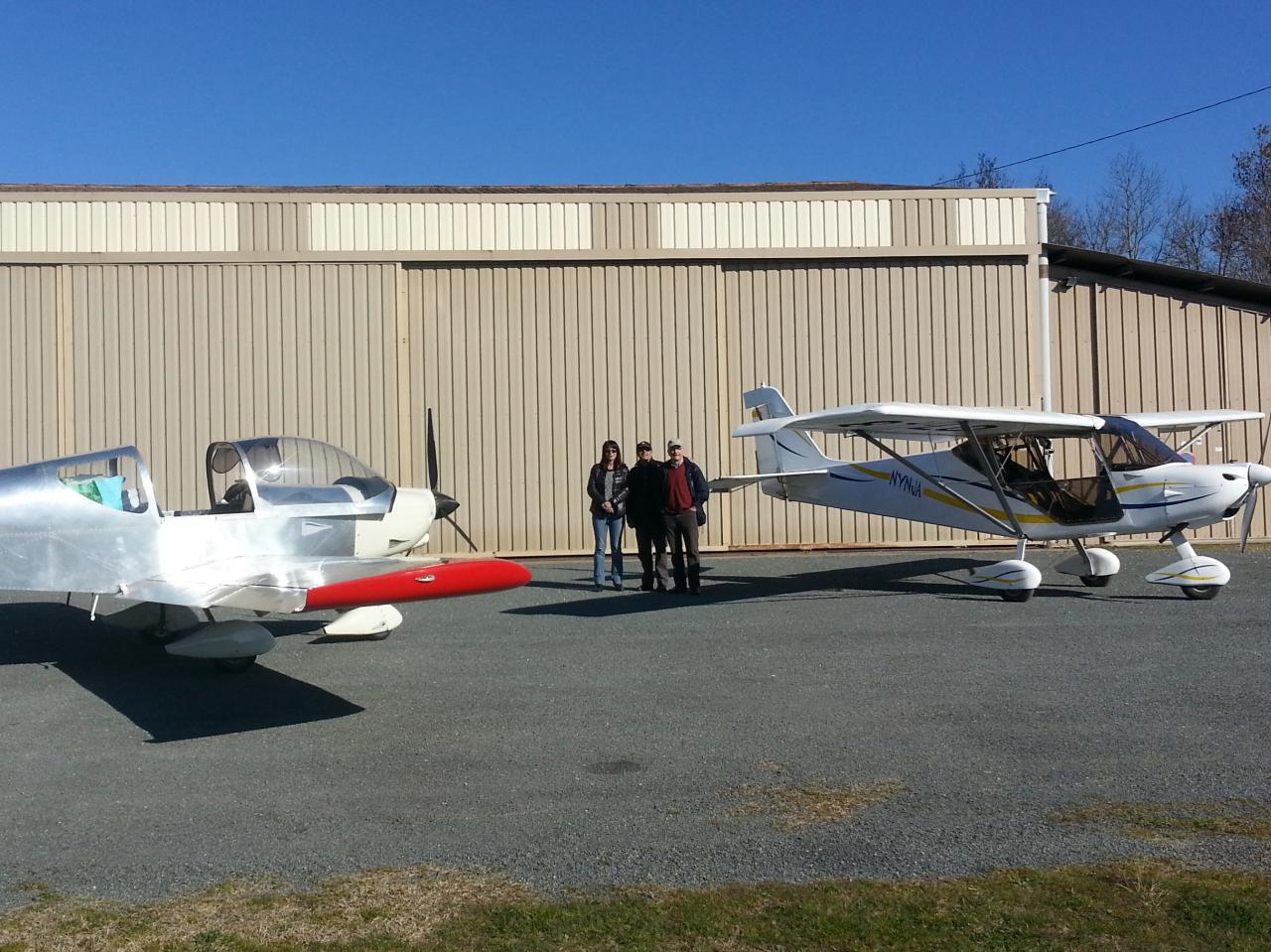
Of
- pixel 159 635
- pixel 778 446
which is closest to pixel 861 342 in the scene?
pixel 778 446

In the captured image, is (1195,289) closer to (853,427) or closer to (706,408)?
(706,408)

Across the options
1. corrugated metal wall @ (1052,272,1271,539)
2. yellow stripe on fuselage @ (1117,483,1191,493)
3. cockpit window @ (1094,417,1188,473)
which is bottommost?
yellow stripe on fuselage @ (1117,483,1191,493)

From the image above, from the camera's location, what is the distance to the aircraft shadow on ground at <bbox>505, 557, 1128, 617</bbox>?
467 inches

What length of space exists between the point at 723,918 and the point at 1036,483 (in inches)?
365

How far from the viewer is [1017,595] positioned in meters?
11.6

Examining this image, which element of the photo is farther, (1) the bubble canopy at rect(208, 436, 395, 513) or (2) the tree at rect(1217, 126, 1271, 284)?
(2) the tree at rect(1217, 126, 1271, 284)

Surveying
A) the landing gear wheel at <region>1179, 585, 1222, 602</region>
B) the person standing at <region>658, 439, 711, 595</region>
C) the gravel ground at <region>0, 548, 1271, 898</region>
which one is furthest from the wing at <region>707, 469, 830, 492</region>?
the landing gear wheel at <region>1179, 585, 1222, 602</region>

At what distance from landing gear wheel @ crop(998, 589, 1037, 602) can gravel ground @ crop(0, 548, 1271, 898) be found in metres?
0.28

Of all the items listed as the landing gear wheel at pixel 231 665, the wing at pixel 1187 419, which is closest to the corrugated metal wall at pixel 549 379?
the wing at pixel 1187 419

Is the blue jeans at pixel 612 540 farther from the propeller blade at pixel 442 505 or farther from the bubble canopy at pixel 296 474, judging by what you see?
the bubble canopy at pixel 296 474

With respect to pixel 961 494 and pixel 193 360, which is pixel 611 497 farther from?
pixel 193 360

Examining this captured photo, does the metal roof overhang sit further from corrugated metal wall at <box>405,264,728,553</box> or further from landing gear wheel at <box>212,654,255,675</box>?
landing gear wheel at <box>212,654,255,675</box>

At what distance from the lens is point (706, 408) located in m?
17.2

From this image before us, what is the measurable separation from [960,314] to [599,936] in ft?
49.8
